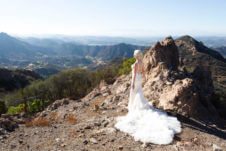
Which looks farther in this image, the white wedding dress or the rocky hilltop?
the white wedding dress

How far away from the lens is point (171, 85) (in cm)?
3628

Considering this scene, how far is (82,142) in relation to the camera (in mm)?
19984

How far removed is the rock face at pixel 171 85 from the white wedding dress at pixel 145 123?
866cm

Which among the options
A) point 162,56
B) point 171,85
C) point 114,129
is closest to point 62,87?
point 162,56

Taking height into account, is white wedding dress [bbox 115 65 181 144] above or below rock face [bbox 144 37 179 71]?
below

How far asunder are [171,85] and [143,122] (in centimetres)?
1577

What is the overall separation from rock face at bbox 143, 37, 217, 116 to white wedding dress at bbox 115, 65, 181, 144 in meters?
8.66

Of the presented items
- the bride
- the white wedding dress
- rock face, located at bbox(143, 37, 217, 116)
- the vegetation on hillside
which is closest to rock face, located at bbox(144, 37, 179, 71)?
rock face, located at bbox(143, 37, 217, 116)

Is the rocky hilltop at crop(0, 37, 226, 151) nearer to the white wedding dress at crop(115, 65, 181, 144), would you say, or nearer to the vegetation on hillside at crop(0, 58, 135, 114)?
the white wedding dress at crop(115, 65, 181, 144)

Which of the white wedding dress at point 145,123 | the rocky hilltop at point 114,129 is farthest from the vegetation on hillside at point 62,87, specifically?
the white wedding dress at point 145,123

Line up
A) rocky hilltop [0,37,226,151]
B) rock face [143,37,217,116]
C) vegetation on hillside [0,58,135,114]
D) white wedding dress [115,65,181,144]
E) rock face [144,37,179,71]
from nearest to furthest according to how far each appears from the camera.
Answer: rocky hilltop [0,37,226,151] → white wedding dress [115,65,181,144] → rock face [143,37,217,116] → rock face [144,37,179,71] → vegetation on hillside [0,58,135,114]

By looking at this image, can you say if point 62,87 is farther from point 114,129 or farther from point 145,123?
point 145,123

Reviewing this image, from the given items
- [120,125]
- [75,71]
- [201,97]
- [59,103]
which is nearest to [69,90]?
[75,71]

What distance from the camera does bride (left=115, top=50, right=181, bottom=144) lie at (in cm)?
1989
